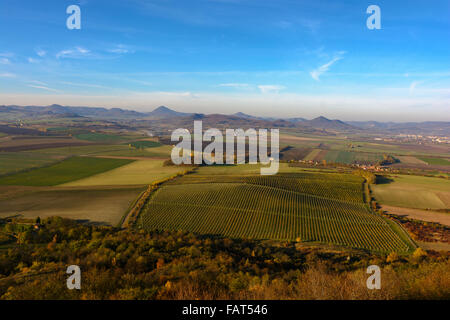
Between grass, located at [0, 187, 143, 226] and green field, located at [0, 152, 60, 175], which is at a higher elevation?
green field, located at [0, 152, 60, 175]

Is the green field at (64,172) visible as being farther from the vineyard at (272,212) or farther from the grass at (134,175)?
the vineyard at (272,212)

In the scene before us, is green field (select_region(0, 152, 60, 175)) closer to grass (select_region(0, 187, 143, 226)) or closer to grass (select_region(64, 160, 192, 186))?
grass (select_region(64, 160, 192, 186))

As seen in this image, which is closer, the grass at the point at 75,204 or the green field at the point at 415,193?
the grass at the point at 75,204

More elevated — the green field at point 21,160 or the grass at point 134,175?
the green field at point 21,160

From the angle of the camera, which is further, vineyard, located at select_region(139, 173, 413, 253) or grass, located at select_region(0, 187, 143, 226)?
grass, located at select_region(0, 187, 143, 226)

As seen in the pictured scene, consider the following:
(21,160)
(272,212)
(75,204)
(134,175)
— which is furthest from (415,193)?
(21,160)

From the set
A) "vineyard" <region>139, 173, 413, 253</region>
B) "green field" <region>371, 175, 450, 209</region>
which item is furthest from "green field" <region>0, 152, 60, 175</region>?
"green field" <region>371, 175, 450, 209</region>

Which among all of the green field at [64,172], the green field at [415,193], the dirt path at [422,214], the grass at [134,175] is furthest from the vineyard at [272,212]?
the green field at [64,172]
